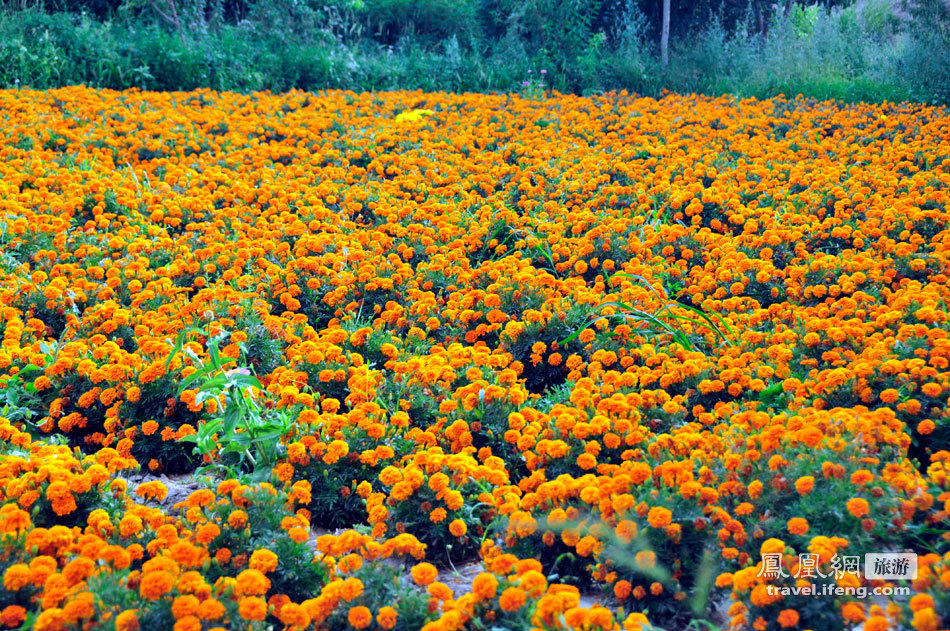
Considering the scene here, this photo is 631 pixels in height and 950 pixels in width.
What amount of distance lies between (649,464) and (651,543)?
450 millimetres

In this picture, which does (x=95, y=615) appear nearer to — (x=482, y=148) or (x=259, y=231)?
(x=259, y=231)

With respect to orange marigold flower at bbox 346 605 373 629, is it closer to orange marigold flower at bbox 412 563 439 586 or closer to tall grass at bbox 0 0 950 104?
orange marigold flower at bbox 412 563 439 586

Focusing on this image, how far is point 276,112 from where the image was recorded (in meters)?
8.61

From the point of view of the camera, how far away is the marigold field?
227cm

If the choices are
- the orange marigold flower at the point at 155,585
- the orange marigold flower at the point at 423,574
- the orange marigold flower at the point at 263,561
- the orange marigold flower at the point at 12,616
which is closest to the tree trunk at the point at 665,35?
the orange marigold flower at the point at 423,574

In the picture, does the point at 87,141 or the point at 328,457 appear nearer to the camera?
the point at 328,457

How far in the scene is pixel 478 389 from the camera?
10.8 feet

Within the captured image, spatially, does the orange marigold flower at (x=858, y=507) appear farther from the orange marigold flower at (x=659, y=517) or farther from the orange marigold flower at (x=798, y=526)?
the orange marigold flower at (x=659, y=517)

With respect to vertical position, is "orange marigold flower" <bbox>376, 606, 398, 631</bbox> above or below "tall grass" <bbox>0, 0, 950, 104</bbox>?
below

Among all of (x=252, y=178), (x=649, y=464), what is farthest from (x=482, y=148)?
(x=649, y=464)

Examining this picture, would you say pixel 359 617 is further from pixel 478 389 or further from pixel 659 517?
pixel 478 389

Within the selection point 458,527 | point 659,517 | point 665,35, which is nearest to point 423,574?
point 458,527

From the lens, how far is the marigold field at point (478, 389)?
7.45ft

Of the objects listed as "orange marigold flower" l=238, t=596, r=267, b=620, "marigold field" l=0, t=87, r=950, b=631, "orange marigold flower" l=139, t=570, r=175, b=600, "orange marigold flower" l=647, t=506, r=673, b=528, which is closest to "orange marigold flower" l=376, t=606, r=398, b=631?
"marigold field" l=0, t=87, r=950, b=631
